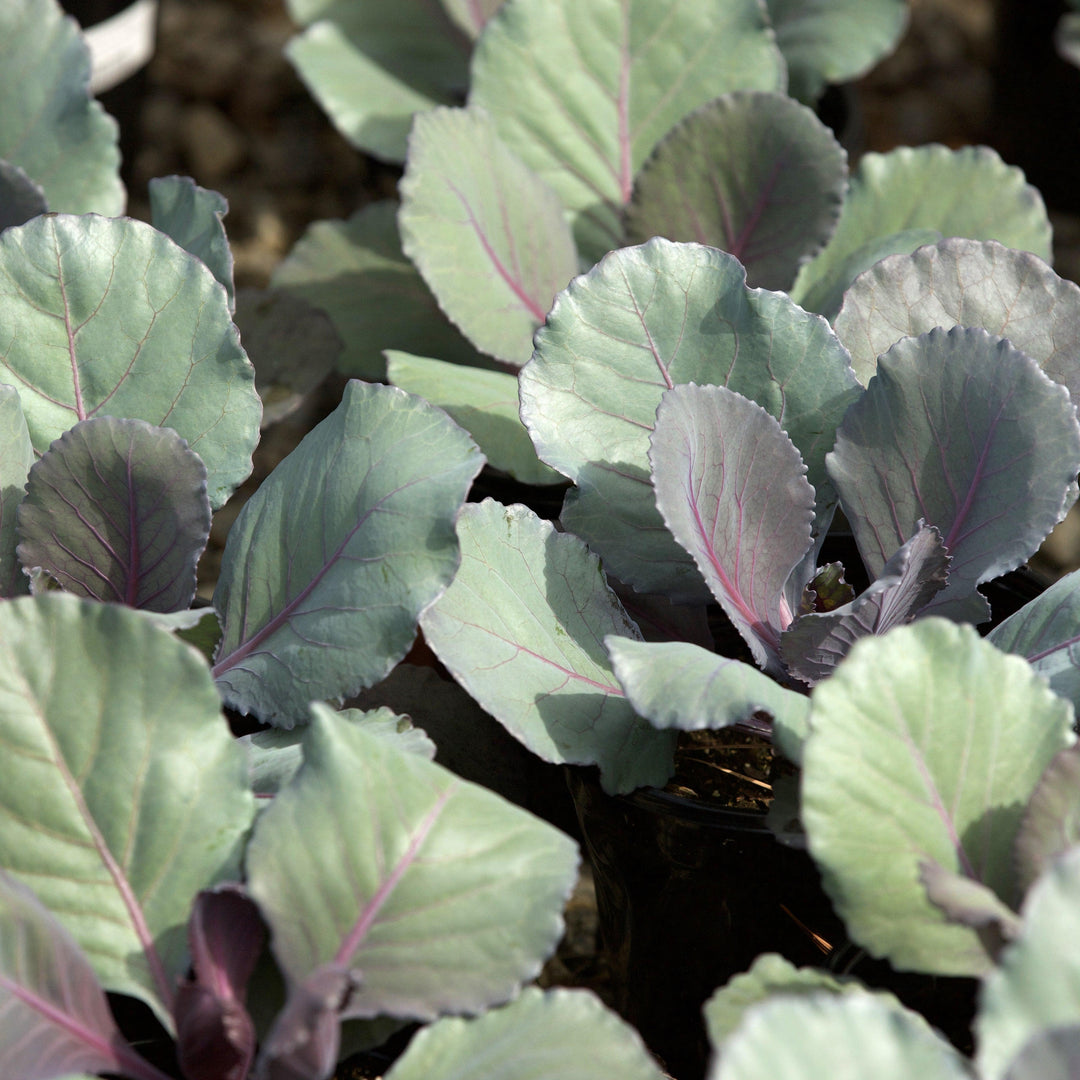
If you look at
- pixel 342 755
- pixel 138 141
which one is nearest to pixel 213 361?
pixel 342 755

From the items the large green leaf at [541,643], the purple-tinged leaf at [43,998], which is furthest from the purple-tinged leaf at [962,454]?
the purple-tinged leaf at [43,998]

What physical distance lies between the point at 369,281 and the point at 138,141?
1.07 meters

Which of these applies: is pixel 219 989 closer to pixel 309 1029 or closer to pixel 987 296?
pixel 309 1029

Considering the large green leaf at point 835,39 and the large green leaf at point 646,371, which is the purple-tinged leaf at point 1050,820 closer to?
the large green leaf at point 646,371

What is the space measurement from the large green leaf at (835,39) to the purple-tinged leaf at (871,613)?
0.79 m

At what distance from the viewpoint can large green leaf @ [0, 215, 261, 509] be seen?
75 centimetres

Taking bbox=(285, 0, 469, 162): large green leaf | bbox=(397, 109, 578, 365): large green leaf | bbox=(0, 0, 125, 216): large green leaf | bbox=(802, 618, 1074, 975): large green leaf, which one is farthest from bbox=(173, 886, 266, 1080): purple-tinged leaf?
bbox=(285, 0, 469, 162): large green leaf

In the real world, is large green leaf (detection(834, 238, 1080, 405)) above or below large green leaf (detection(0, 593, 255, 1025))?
above

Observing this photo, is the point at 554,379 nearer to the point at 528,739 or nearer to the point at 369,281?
the point at 528,739

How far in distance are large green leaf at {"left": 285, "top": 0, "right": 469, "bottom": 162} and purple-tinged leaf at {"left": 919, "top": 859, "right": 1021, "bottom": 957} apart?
1.08 m

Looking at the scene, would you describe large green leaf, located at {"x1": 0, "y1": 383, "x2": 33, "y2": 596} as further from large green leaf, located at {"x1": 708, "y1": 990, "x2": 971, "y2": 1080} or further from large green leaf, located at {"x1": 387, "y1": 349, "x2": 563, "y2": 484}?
large green leaf, located at {"x1": 708, "y1": 990, "x2": 971, "y2": 1080}

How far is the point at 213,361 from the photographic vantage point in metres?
0.76

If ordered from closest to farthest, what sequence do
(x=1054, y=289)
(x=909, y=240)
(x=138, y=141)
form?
(x=1054, y=289)
(x=909, y=240)
(x=138, y=141)

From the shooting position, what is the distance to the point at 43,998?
0.53 m
